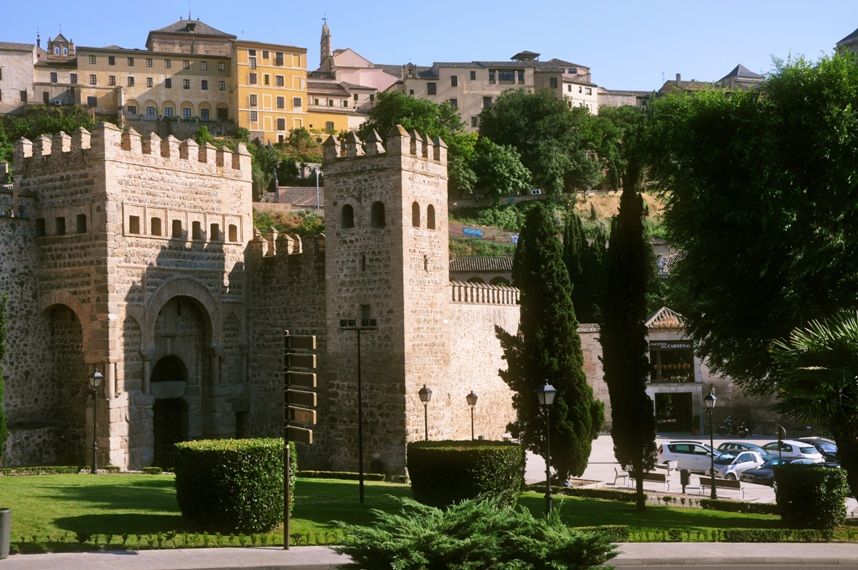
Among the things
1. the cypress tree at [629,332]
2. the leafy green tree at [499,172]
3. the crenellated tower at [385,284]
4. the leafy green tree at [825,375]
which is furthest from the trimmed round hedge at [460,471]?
the leafy green tree at [499,172]

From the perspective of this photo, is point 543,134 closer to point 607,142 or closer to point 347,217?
point 607,142

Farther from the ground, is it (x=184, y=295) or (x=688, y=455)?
(x=184, y=295)

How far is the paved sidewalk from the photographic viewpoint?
54.3 ft

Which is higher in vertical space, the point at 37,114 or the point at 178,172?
the point at 37,114

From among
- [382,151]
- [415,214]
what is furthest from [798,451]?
[382,151]

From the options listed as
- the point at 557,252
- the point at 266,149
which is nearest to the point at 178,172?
the point at 557,252

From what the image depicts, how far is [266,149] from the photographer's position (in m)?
99.2

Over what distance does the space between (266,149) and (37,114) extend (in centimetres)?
2041

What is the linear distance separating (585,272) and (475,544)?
45228 mm

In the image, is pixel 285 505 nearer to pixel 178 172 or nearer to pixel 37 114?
pixel 178 172

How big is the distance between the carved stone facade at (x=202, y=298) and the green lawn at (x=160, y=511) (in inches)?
156

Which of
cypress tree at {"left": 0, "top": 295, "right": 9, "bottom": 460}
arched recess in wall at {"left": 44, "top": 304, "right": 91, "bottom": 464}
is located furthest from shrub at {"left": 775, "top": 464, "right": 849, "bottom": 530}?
cypress tree at {"left": 0, "top": 295, "right": 9, "bottom": 460}

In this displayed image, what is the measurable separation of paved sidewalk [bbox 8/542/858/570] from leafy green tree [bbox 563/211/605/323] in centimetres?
3442

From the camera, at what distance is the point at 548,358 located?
2967 centimetres
